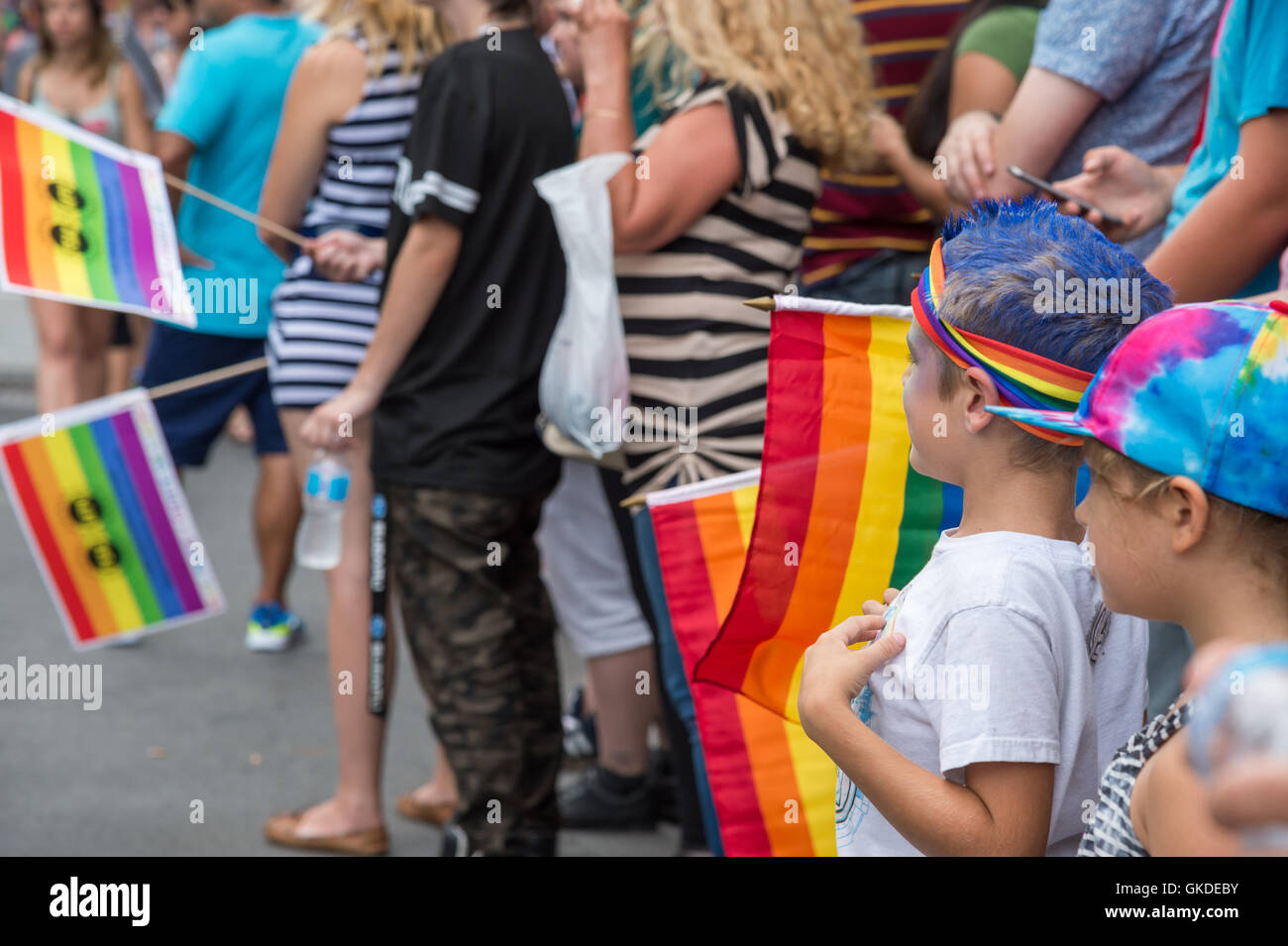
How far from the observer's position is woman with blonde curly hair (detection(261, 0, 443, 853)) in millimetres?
3350

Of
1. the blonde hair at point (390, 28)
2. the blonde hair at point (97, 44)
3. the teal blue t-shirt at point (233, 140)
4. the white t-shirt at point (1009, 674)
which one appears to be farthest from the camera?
the blonde hair at point (97, 44)

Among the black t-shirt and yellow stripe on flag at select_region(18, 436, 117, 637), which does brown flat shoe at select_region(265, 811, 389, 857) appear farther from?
the black t-shirt

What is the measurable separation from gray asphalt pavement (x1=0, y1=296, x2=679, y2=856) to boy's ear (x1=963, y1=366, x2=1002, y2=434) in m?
2.29

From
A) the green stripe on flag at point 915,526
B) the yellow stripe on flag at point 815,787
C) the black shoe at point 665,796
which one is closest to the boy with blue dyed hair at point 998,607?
the green stripe on flag at point 915,526

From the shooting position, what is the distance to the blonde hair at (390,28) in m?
3.34

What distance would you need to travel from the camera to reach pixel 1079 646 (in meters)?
1.53

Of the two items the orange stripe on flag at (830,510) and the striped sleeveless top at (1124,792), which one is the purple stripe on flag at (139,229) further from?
the striped sleeveless top at (1124,792)

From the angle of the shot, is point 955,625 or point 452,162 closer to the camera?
point 955,625

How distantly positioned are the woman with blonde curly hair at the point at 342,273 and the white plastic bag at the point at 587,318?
718 mm

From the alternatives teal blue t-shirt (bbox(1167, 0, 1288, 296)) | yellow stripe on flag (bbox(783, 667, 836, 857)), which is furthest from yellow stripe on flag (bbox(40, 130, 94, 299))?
teal blue t-shirt (bbox(1167, 0, 1288, 296))

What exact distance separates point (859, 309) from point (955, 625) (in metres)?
0.60
